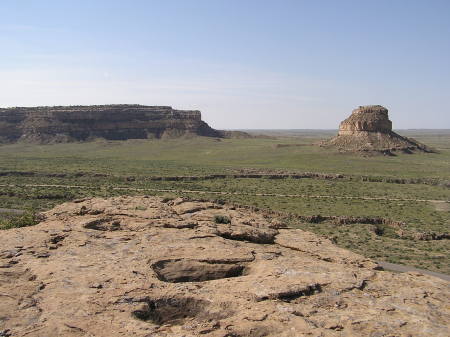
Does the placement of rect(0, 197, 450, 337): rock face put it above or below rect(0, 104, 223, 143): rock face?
below

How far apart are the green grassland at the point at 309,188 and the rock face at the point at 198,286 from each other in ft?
29.1

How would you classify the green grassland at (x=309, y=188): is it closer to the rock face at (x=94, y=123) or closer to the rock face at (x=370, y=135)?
the rock face at (x=370, y=135)

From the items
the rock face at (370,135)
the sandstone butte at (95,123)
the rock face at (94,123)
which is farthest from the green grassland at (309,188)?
the rock face at (94,123)

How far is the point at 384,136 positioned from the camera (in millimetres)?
103812

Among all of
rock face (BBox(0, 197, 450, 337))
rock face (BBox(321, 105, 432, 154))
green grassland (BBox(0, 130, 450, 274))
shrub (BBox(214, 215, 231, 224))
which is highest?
rock face (BBox(321, 105, 432, 154))

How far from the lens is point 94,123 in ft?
465

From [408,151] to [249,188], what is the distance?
2403 inches

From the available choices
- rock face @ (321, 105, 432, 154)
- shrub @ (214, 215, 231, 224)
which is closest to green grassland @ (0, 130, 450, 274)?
rock face @ (321, 105, 432, 154)

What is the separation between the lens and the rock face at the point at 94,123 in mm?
Answer: 135500

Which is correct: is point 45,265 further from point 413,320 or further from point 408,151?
point 408,151

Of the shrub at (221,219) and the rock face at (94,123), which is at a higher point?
the rock face at (94,123)

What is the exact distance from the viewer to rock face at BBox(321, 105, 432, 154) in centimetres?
10100

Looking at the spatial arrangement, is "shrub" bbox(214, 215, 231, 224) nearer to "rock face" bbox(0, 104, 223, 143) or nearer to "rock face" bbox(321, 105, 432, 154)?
"rock face" bbox(321, 105, 432, 154)

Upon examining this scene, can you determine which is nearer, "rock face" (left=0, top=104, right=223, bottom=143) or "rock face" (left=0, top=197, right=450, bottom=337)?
"rock face" (left=0, top=197, right=450, bottom=337)
